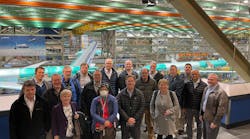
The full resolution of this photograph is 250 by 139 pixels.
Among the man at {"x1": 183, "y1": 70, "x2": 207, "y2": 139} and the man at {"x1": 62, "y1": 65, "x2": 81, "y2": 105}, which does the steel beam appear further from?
the man at {"x1": 62, "y1": 65, "x2": 81, "y2": 105}

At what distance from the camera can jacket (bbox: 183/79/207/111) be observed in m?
3.00

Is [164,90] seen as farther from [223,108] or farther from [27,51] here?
[27,51]

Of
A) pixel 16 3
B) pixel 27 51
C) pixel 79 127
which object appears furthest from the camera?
pixel 27 51

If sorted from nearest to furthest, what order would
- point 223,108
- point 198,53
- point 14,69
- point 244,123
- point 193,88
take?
point 223,108
point 193,88
point 244,123
point 14,69
point 198,53

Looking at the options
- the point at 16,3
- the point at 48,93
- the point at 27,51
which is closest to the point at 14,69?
the point at 27,51

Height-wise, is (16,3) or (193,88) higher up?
(16,3)

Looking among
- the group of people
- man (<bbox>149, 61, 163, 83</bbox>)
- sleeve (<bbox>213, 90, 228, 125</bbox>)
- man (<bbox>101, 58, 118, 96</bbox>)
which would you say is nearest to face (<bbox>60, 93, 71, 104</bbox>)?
the group of people

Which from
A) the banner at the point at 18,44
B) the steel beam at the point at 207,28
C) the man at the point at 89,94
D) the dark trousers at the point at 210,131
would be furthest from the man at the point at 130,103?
the banner at the point at 18,44

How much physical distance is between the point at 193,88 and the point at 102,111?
4.53 feet

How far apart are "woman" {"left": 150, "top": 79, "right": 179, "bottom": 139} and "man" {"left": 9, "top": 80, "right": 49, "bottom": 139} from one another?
53.6 inches

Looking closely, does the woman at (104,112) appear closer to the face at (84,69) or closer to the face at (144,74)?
the face at (84,69)

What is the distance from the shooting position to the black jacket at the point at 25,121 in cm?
200

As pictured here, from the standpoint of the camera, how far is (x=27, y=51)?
5.90 metres

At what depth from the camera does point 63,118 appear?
2.24 meters
